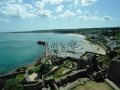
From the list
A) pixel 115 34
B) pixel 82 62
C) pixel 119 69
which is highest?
pixel 119 69

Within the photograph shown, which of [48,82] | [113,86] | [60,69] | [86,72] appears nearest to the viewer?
[113,86]

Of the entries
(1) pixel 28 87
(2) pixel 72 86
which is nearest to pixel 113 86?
(2) pixel 72 86

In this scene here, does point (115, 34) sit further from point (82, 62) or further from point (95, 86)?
point (95, 86)

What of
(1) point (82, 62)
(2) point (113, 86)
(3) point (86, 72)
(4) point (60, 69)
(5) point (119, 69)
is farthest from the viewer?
(4) point (60, 69)

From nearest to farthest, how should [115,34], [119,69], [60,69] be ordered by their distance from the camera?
A: [119,69]
[60,69]
[115,34]

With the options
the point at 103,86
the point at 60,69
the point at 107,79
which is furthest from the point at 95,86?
the point at 60,69

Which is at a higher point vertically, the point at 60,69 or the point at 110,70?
the point at 110,70

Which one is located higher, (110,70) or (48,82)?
(110,70)

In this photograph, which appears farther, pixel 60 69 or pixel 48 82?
pixel 60 69

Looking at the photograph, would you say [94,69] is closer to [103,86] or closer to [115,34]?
[103,86]
